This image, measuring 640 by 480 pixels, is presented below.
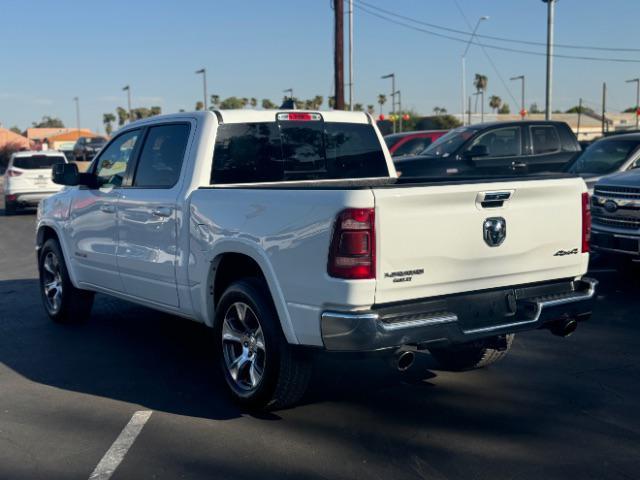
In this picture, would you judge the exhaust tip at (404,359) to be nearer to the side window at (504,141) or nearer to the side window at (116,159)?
the side window at (116,159)

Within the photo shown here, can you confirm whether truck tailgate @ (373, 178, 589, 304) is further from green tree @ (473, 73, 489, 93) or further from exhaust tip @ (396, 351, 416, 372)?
green tree @ (473, 73, 489, 93)

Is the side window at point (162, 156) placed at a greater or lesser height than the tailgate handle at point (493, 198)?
greater

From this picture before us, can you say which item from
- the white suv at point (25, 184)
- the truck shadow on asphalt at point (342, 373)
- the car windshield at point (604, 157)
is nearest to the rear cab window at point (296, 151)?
the truck shadow on asphalt at point (342, 373)

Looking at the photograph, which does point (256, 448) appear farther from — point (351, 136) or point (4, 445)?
point (351, 136)

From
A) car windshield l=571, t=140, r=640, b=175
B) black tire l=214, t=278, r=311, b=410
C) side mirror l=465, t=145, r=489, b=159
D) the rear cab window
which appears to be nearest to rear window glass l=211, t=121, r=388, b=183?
the rear cab window

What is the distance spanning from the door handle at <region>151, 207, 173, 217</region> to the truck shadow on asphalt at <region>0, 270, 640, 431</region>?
1230 mm

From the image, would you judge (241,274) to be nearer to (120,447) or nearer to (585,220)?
(120,447)

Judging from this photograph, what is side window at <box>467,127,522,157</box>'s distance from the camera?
14977 mm

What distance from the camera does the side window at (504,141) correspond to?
15.0 metres

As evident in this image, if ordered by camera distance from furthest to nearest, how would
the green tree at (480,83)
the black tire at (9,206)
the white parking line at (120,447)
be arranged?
the green tree at (480,83)
the black tire at (9,206)
the white parking line at (120,447)

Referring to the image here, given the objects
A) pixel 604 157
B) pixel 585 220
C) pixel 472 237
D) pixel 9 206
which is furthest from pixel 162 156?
pixel 9 206

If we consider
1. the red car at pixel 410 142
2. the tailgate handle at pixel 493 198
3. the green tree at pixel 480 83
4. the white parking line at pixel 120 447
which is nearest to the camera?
the white parking line at pixel 120 447

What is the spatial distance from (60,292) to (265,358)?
3.76 m

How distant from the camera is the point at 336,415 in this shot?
16.6 feet
